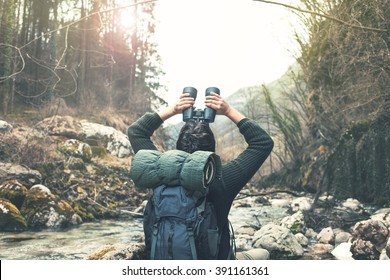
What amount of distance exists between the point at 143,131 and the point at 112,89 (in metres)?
4.10

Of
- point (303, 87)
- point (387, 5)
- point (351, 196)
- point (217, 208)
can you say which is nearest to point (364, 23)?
point (387, 5)

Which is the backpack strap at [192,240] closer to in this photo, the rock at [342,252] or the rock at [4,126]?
the rock at [342,252]

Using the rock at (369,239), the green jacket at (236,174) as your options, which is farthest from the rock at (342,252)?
the green jacket at (236,174)

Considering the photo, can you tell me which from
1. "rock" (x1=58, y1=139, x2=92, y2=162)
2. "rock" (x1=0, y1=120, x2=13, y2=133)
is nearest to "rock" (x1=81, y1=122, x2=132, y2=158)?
"rock" (x1=58, y1=139, x2=92, y2=162)

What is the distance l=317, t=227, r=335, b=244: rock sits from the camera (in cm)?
362

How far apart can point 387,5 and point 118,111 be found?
341 cm

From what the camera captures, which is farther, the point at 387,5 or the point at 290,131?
the point at 290,131

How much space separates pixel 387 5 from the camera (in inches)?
129

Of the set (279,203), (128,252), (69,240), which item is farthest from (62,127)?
(128,252)

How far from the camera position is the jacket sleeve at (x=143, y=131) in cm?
133

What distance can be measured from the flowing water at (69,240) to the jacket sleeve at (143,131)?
6.15 feet

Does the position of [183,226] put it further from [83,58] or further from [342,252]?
[83,58]

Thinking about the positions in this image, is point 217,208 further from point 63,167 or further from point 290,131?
point 290,131

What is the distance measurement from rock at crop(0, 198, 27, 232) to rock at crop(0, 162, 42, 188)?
340mm
